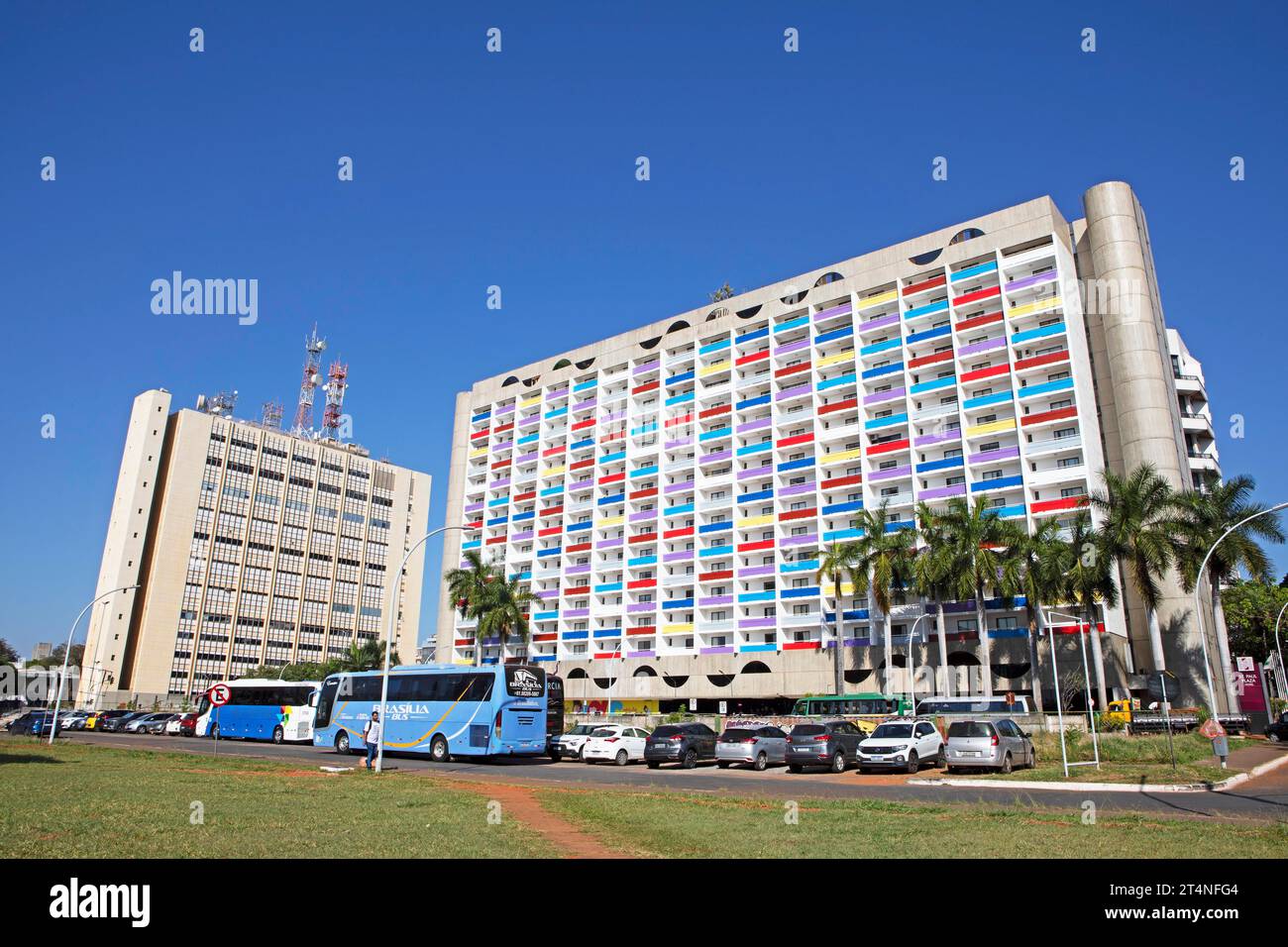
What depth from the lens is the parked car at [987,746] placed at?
27469 mm

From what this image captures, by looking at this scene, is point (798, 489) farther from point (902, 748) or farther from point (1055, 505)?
point (902, 748)

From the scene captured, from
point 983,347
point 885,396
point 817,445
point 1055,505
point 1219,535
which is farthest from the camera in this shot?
point 817,445

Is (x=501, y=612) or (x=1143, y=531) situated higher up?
(x=1143, y=531)

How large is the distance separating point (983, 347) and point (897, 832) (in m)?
61.2

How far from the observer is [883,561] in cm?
5953

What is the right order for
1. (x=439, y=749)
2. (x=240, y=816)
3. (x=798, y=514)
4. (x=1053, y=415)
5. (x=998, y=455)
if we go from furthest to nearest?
(x=798, y=514), (x=998, y=455), (x=1053, y=415), (x=439, y=749), (x=240, y=816)

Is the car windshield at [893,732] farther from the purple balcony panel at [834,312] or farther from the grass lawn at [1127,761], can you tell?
the purple balcony panel at [834,312]

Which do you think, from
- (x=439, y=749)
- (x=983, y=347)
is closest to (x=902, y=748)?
(x=439, y=749)

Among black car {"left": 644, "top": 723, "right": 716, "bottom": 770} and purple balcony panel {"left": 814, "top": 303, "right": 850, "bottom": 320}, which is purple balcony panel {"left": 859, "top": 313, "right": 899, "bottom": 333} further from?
black car {"left": 644, "top": 723, "right": 716, "bottom": 770}

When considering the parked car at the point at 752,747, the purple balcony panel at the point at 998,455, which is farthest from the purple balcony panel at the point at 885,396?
the parked car at the point at 752,747

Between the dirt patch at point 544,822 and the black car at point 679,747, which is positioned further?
the black car at point 679,747

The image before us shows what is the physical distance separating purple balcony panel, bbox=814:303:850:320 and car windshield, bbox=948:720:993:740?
5510 centimetres

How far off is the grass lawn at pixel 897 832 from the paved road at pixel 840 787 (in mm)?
2780
